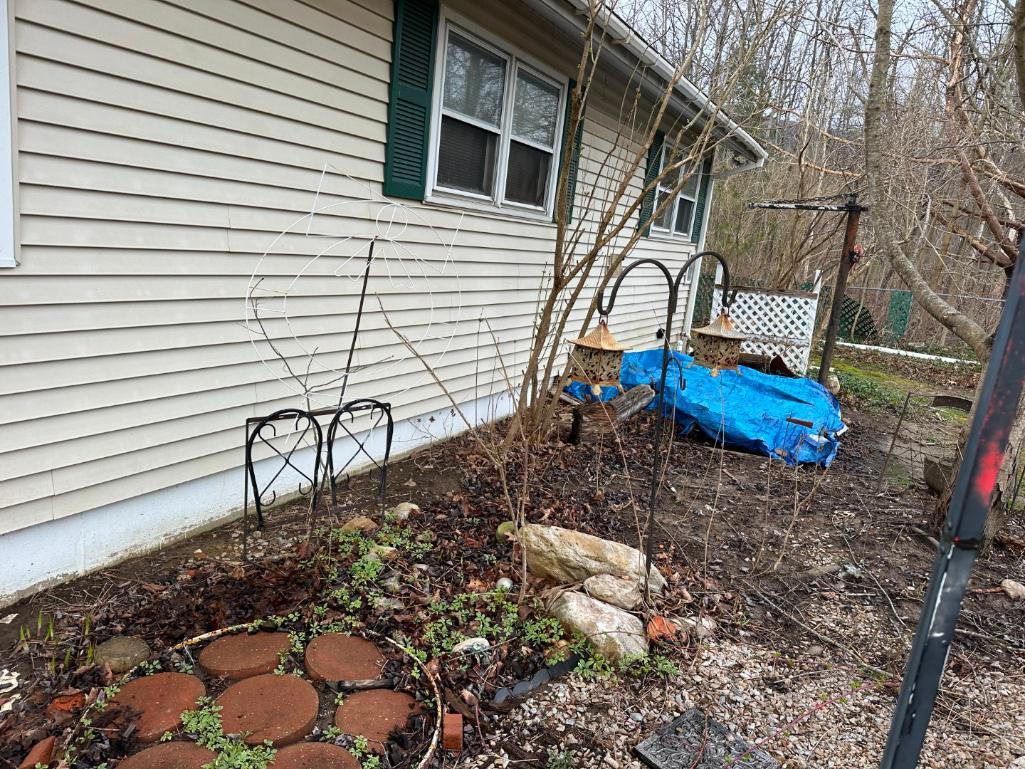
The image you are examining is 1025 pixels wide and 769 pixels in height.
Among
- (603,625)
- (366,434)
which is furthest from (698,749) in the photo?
(366,434)

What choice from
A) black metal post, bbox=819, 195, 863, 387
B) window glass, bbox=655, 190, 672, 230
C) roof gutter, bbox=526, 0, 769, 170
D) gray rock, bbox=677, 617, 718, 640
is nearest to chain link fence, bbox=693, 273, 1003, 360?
window glass, bbox=655, 190, 672, 230

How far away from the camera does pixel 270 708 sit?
91.2 inches

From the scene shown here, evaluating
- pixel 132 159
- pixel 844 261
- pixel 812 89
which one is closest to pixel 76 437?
pixel 132 159

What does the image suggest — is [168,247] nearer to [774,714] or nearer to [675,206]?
[774,714]

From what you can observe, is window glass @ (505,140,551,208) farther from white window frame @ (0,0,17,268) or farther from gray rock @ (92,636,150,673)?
gray rock @ (92,636,150,673)

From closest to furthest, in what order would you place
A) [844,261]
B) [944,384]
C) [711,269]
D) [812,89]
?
[844,261] → [812,89] → [944,384] → [711,269]

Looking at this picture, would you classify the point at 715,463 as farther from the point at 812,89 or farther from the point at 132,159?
the point at 812,89

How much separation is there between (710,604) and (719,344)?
53.0 inches

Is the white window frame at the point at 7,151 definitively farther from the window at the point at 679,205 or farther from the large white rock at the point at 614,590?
the window at the point at 679,205

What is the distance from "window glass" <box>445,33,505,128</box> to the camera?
186 inches

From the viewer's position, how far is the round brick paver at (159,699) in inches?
85.9

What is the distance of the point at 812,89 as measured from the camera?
9039 millimetres

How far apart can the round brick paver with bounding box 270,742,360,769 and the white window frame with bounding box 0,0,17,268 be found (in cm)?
217

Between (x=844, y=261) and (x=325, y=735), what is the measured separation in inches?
307
